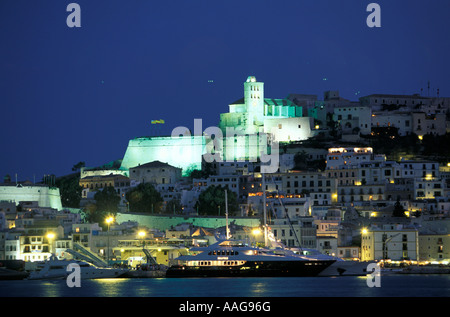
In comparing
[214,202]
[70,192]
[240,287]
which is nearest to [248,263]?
[240,287]

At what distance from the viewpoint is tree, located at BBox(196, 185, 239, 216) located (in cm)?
7869

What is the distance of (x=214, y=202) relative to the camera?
7912 centimetres

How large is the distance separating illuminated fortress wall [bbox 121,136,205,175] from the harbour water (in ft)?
114

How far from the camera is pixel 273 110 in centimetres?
9969

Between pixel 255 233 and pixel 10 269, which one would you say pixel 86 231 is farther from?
pixel 255 233

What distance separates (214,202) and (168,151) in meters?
17.3

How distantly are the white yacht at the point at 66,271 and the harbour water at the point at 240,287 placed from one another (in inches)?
34.4

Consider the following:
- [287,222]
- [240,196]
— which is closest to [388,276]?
[287,222]

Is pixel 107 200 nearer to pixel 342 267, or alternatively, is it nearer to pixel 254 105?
pixel 254 105

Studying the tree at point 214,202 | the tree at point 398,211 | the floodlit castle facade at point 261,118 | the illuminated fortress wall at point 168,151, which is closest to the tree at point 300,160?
the floodlit castle facade at point 261,118

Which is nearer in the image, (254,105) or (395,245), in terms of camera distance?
(395,245)

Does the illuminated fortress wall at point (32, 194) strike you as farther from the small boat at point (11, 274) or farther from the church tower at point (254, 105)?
the small boat at point (11, 274)

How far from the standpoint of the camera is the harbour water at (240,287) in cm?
4884

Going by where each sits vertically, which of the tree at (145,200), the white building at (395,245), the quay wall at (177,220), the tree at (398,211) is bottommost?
the white building at (395,245)
